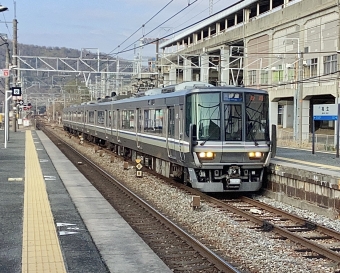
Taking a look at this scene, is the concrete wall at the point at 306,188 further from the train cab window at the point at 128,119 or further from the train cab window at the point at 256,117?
the train cab window at the point at 128,119

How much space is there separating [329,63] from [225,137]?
809 inches

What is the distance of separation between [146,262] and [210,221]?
11.4 feet

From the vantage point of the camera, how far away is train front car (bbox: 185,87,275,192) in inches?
495

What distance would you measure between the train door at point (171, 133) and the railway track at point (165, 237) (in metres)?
1.61

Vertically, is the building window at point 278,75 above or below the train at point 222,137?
above

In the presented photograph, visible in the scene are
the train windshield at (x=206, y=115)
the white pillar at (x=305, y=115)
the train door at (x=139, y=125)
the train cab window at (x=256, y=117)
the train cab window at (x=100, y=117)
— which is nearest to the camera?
the train windshield at (x=206, y=115)

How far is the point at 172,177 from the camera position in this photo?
15805mm

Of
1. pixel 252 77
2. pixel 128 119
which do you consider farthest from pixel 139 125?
pixel 252 77

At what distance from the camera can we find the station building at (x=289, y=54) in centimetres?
3056

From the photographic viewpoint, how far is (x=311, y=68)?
3341 centimetres

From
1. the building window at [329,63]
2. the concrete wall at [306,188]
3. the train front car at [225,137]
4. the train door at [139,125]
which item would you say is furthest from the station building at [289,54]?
the train front car at [225,137]

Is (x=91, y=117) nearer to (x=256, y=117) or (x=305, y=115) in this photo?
(x=305, y=115)

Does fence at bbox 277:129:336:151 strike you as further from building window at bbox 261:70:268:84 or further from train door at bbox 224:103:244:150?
train door at bbox 224:103:244:150

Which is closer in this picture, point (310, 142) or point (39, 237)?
point (39, 237)
